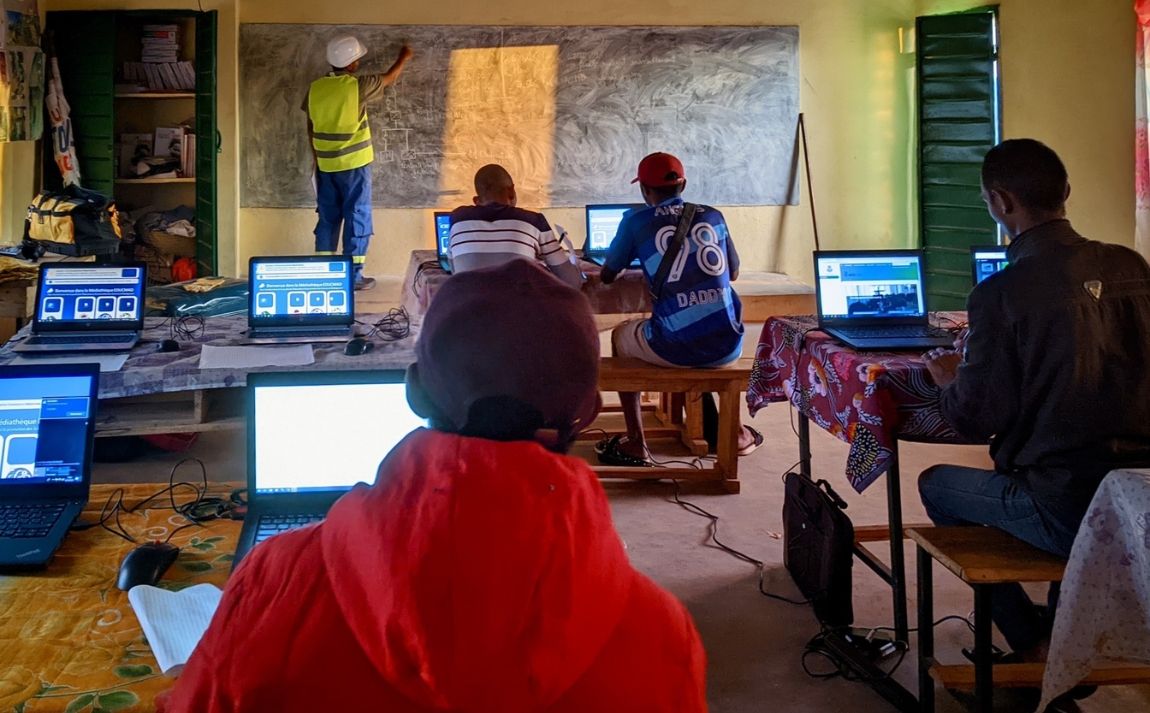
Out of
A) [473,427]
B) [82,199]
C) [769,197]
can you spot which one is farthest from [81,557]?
[769,197]

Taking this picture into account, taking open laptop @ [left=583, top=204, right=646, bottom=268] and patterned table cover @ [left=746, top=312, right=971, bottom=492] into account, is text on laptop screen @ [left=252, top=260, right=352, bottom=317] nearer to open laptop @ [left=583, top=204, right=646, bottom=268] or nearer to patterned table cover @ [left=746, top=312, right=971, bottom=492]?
patterned table cover @ [left=746, top=312, right=971, bottom=492]

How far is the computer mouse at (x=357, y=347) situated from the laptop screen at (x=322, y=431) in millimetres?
1198

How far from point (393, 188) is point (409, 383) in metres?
6.36

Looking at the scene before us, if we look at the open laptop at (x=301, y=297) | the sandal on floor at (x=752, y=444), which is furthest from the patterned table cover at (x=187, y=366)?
the sandal on floor at (x=752, y=444)

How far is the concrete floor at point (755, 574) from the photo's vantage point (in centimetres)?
245

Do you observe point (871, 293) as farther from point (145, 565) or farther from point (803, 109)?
point (803, 109)

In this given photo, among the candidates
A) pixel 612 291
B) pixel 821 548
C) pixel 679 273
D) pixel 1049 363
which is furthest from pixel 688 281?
pixel 1049 363

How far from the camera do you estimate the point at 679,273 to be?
385cm

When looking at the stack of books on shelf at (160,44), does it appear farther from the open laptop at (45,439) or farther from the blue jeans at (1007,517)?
the blue jeans at (1007,517)

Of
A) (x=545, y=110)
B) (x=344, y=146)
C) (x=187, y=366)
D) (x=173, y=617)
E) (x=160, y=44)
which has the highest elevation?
A: (x=160, y=44)

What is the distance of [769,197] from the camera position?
24.6 ft

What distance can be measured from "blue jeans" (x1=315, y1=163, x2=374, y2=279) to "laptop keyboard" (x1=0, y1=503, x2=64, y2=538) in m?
4.98

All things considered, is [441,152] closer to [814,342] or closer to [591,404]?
[814,342]

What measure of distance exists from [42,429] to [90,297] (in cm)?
161
